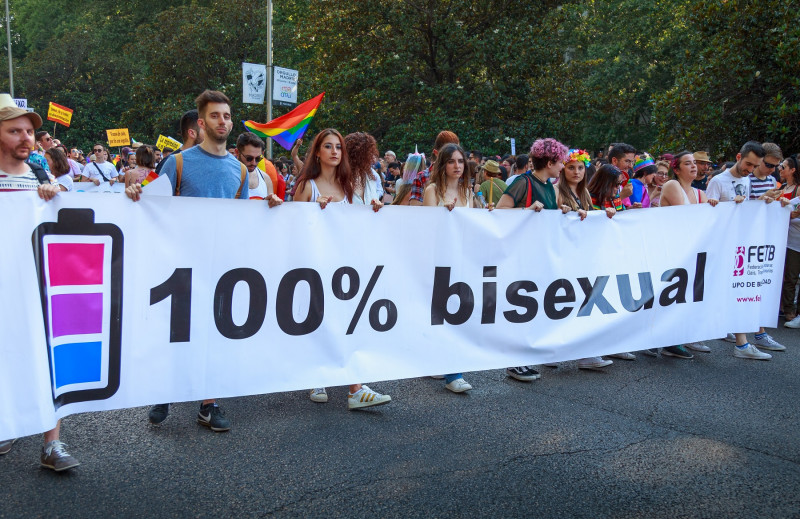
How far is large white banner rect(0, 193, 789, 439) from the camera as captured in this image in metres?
3.74

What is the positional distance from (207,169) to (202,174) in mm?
46

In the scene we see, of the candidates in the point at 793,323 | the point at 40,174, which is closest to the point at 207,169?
the point at 40,174

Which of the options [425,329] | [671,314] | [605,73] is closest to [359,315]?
[425,329]

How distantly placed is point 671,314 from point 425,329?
2445 millimetres

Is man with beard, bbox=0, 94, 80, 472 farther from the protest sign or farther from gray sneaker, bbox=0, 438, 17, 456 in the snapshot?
the protest sign

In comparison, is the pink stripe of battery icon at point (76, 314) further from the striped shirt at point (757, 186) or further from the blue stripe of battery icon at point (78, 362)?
the striped shirt at point (757, 186)

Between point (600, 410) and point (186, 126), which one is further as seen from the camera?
point (186, 126)

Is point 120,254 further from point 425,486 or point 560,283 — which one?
point 560,283

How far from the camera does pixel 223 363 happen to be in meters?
4.25

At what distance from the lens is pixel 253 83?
16.6m

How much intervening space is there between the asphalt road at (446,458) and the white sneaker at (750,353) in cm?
93

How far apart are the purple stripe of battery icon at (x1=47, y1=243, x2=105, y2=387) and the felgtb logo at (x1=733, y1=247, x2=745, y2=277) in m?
5.32

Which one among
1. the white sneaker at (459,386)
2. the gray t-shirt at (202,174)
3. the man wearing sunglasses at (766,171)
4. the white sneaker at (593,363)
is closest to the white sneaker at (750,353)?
the white sneaker at (593,363)

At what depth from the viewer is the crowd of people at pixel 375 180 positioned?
4.05 metres
